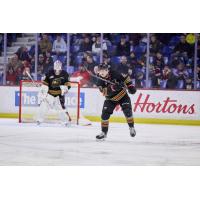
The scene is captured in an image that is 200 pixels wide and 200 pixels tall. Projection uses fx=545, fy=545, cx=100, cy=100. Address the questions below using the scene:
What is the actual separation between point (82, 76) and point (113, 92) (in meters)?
0.30

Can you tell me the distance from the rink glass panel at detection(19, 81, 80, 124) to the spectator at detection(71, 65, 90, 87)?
0.06 m

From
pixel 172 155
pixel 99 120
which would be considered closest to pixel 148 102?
pixel 99 120

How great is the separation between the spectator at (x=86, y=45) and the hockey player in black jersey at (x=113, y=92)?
0.21m

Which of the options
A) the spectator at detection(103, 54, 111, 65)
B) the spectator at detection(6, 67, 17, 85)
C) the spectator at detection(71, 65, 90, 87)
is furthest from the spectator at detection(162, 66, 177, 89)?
the spectator at detection(6, 67, 17, 85)

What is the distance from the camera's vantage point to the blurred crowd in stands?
182 inches

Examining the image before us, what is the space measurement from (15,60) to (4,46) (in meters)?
0.15

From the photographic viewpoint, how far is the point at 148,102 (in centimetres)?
579

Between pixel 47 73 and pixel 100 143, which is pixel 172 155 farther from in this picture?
pixel 47 73

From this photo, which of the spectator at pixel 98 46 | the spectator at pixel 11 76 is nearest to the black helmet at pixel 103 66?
the spectator at pixel 98 46

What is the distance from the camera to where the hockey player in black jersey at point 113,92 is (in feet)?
15.2

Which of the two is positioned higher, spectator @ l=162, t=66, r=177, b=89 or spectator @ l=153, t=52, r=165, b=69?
spectator @ l=153, t=52, r=165, b=69

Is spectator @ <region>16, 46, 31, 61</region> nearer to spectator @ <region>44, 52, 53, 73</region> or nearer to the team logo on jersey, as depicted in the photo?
spectator @ <region>44, 52, 53, 73</region>

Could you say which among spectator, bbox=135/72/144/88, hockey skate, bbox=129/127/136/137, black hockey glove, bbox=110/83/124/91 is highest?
spectator, bbox=135/72/144/88

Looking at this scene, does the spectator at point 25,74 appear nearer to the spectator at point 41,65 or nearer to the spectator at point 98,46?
the spectator at point 41,65
